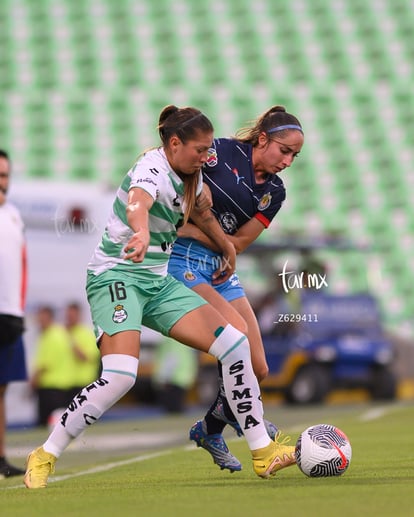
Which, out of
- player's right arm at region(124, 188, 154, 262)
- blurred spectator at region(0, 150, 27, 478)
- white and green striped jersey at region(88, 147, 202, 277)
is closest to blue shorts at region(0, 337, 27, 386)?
blurred spectator at region(0, 150, 27, 478)

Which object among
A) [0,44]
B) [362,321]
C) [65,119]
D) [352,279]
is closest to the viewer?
[362,321]

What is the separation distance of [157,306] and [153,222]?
0.42 metres

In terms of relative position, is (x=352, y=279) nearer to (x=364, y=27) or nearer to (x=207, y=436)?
(x=364, y=27)

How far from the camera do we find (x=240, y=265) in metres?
21.8

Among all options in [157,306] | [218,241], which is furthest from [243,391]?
[218,241]

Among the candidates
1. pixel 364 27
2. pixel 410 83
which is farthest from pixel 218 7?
pixel 410 83

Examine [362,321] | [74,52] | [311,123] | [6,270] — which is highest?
[74,52]

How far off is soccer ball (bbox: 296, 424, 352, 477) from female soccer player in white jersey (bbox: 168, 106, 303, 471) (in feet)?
1.80

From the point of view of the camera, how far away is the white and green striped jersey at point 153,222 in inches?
227

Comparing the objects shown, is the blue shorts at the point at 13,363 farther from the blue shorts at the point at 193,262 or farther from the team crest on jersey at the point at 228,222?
the team crest on jersey at the point at 228,222

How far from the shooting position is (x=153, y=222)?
5863 millimetres

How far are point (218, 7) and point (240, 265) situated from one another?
39.4 ft

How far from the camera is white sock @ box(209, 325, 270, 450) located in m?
5.96

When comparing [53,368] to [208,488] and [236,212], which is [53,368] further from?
[208,488]
